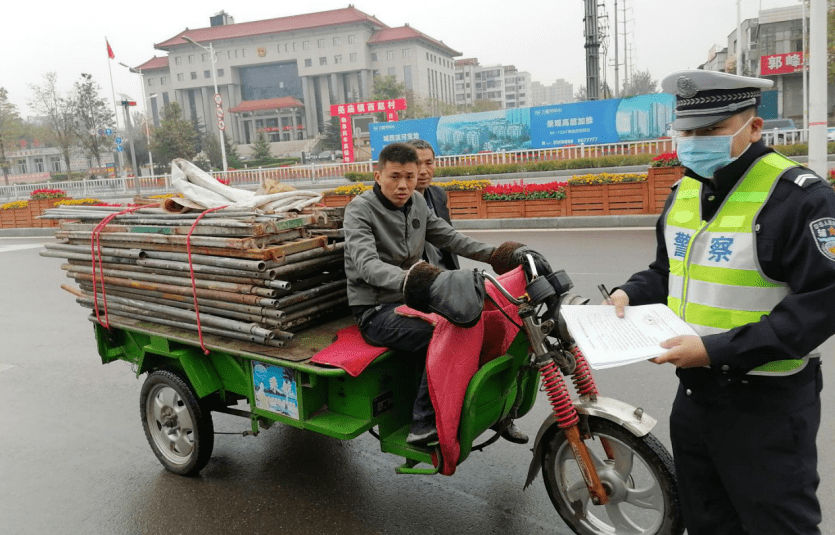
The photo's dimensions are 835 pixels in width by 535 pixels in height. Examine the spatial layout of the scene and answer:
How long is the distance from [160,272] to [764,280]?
121 inches

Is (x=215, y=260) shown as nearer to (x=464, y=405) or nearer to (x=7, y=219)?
(x=464, y=405)

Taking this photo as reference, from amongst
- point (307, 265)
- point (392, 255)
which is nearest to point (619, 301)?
point (392, 255)

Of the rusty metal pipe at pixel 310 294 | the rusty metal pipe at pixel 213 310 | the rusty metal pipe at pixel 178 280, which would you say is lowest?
the rusty metal pipe at pixel 213 310

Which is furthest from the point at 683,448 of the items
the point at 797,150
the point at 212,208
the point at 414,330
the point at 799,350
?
the point at 797,150

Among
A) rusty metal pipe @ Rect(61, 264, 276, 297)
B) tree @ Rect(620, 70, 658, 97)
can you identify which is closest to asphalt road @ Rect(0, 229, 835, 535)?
rusty metal pipe @ Rect(61, 264, 276, 297)

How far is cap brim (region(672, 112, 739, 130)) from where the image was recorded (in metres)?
Result: 1.90

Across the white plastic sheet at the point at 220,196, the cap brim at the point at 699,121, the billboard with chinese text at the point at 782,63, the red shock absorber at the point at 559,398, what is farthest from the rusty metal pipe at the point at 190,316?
the billboard with chinese text at the point at 782,63

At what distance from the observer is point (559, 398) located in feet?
8.54

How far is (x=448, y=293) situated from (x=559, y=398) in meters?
0.62

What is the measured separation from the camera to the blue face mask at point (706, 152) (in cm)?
193

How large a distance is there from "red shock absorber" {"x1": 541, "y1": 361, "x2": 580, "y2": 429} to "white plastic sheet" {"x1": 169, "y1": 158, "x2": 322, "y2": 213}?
1.87m

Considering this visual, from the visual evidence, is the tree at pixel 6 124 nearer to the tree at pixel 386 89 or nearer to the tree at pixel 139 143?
the tree at pixel 139 143

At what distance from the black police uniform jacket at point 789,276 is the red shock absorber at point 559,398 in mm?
786

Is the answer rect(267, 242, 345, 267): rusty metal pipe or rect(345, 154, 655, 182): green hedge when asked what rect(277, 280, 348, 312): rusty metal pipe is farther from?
rect(345, 154, 655, 182): green hedge
